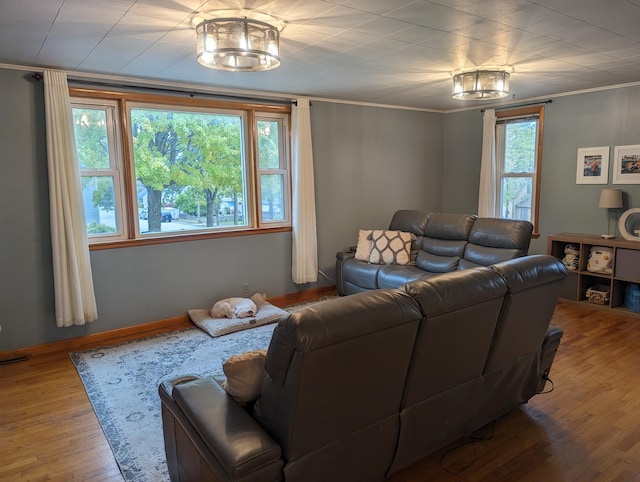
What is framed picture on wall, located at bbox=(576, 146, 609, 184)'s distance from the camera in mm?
4793

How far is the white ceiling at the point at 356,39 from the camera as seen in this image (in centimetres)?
231

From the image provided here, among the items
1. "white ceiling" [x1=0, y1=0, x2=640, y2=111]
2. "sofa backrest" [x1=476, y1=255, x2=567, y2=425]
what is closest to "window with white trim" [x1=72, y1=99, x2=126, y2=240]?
"white ceiling" [x1=0, y1=0, x2=640, y2=111]

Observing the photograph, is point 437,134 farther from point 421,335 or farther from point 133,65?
point 421,335

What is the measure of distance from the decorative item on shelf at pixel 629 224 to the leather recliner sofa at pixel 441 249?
1061mm

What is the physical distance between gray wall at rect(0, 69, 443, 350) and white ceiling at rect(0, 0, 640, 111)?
0.80 m

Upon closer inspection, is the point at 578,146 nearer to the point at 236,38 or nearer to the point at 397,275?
the point at 397,275

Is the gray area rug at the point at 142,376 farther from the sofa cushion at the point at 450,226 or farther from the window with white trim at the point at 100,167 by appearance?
the sofa cushion at the point at 450,226

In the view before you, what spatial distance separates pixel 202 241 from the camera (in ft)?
14.9

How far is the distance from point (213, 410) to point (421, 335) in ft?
Answer: 2.78

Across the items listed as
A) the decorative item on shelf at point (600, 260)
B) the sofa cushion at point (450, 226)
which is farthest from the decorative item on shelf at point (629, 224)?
the sofa cushion at point (450, 226)

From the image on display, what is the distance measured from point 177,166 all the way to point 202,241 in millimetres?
786

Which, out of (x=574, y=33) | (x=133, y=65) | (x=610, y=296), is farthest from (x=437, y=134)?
(x=133, y=65)

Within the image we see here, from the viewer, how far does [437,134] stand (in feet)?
21.0

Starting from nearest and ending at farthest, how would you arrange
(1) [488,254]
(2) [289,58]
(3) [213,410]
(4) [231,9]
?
(3) [213,410] < (4) [231,9] < (2) [289,58] < (1) [488,254]
